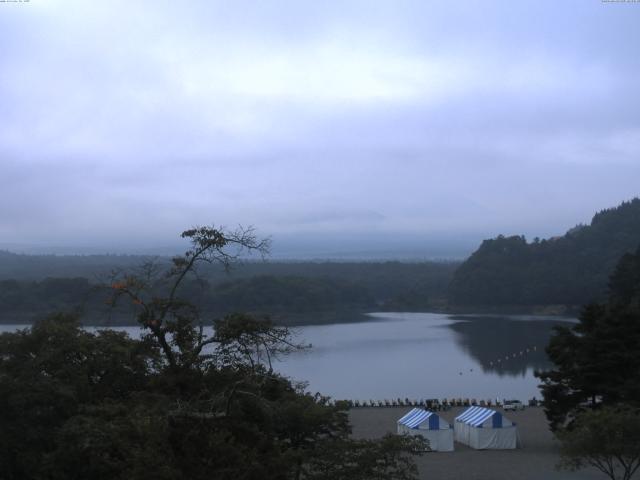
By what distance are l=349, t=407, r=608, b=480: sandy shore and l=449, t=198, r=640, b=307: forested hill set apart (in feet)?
132

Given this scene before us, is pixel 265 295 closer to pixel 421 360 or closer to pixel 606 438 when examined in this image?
pixel 421 360

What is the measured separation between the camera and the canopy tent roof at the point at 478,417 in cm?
1232

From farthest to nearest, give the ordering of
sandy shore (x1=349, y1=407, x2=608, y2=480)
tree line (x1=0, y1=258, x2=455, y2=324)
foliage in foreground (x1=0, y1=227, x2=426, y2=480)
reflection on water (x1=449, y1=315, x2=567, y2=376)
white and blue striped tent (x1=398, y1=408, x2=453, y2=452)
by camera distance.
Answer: tree line (x1=0, y1=258, x2=455, y2=324), reflection on water (x1=449, y1=315, x2=567, y2=376), white and blue striped tent (x1=398, y1=408, x2=453, y2=452), sandy shore (x1=349, y1=407, x2=608, y2=480), foliage in foreground (x1=0, y1=227, x2=426, y2=480)

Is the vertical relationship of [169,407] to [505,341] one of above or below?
above

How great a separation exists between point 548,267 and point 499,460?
164ft

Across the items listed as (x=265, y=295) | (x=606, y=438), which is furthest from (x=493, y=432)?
(x=265, y=295)

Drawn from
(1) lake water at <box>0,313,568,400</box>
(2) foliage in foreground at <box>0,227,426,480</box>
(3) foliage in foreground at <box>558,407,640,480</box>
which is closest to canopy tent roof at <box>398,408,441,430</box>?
(1) lake water at <box>0,313,568,400</box>

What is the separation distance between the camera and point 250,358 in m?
6.67

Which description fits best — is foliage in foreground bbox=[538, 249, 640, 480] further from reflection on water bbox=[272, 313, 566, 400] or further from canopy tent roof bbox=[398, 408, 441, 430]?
reflection on water bbox=[272, 313, 566, 400]

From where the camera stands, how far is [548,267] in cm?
5922

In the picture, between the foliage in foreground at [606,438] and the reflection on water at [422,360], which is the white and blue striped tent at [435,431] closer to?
the reflection on water at [422,360]

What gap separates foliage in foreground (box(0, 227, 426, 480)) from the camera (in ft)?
16.3

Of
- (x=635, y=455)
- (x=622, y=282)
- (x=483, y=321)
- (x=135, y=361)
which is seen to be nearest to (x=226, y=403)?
(x=135, y=361)

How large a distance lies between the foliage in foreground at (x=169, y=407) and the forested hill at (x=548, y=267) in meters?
48.1
